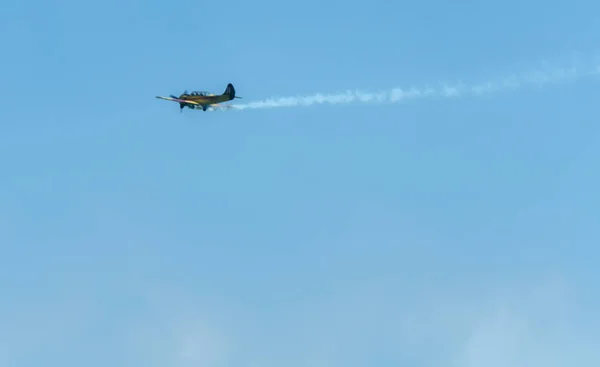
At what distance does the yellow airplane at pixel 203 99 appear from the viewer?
13300 centimetres

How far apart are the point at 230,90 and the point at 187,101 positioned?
8.13 meters

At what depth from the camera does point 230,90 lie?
133 m

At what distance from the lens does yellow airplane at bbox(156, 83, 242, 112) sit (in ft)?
436

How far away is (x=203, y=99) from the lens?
135m

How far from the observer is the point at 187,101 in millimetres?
135625
